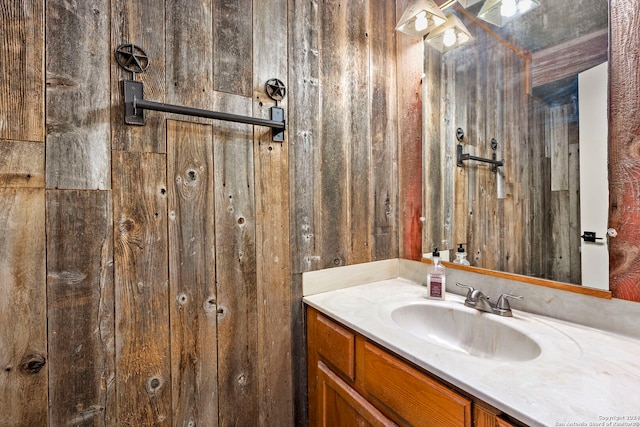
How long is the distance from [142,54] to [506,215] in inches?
54.7

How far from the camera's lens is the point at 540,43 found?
102cm

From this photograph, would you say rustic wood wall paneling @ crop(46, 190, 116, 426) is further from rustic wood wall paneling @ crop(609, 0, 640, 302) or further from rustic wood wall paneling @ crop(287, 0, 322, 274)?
rustic wood wall paneling @ crop(609, 0, 640, 302)

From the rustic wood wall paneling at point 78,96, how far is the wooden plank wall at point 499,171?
4.19 feet

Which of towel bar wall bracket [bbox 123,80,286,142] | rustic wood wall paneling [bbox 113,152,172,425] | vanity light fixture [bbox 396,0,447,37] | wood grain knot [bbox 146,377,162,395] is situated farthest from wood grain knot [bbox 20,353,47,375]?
vanity light fixture [bbox 396,0,447,37]

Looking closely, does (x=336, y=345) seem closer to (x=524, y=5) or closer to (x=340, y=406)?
(x=340, y=406)

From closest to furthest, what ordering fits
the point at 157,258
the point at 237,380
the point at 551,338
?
1. the point at 551,338
2. the point at 157,258
3. the point at 237,380

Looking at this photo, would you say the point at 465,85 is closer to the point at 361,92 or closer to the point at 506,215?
the point at 361,92

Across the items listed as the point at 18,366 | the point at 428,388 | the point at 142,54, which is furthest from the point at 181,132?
the point at 428,388

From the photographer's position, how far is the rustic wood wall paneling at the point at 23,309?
0.75 meters

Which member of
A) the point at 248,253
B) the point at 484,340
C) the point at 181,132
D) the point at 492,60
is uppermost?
the point at 492,60

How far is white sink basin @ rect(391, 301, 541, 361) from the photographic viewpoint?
882 mm

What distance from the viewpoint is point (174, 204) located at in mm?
968

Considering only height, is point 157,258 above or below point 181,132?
below

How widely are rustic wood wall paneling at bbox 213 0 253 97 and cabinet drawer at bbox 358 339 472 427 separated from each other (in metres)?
1.00
